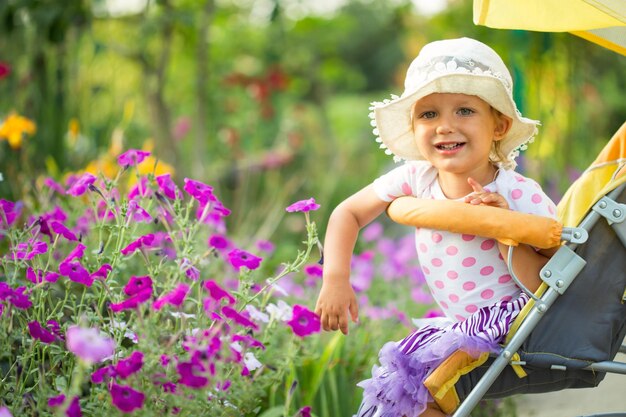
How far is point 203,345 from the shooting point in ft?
6.35

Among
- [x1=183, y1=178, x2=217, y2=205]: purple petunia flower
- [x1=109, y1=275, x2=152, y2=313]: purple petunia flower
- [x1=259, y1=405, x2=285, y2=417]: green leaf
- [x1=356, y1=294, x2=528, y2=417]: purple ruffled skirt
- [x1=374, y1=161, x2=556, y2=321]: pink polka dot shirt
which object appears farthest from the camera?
[x1=259, y1=405, x2=285, y2=417]: green leaf

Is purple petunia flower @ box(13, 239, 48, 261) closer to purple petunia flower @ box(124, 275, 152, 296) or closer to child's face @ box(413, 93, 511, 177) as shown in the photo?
purple petunia flower @ box(124, 275, 152, 296)

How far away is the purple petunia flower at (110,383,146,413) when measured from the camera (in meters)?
1.75

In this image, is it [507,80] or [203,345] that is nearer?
[203,345]

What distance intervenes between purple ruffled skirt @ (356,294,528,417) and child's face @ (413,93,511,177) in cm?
36

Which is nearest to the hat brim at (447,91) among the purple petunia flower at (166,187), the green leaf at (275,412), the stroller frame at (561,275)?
the stroller frame at (561,275)

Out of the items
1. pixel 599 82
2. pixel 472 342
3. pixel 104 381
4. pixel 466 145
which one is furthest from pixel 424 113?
pixel 599 82

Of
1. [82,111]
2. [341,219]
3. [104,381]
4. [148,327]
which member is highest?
[82,111]

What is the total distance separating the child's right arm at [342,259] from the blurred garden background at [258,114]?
1.12 ft

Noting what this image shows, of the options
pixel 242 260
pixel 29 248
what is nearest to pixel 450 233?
pixel 242 260

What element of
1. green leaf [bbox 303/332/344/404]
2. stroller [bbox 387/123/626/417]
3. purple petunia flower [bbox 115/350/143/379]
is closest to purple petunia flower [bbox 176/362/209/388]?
purple petunia flower [bbox 115/350/143/379]

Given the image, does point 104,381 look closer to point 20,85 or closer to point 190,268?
point 190,268

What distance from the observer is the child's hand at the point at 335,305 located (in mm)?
2180

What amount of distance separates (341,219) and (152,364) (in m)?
0.65
